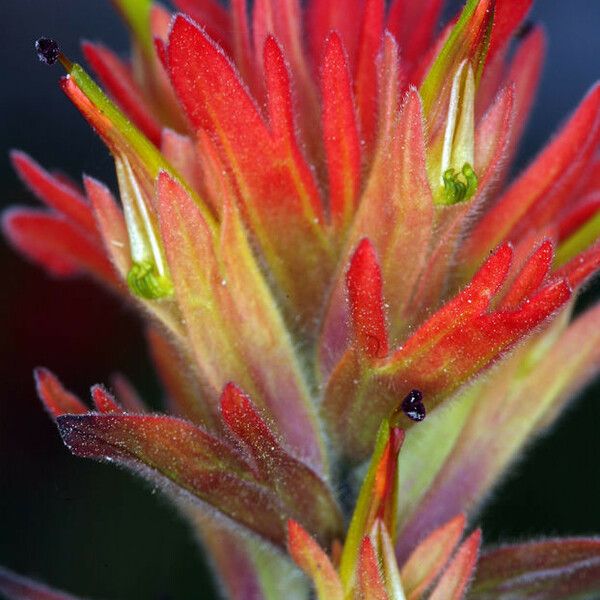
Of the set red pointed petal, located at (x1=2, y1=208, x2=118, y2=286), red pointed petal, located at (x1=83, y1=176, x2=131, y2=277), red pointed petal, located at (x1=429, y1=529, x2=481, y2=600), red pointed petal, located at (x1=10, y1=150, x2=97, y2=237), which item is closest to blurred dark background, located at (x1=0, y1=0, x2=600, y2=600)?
red pointed petal, located at (x1=2, y1=208, x2=118, y2=286)

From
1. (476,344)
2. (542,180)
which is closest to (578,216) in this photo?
(542,180)

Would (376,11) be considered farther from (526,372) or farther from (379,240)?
(526,372)

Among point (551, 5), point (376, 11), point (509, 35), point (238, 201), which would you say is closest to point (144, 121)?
point (238, 201)

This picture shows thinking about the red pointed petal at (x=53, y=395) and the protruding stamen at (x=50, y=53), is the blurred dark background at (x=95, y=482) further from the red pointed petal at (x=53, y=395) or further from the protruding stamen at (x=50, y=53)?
the protruding stamen at (x=50, y=53)

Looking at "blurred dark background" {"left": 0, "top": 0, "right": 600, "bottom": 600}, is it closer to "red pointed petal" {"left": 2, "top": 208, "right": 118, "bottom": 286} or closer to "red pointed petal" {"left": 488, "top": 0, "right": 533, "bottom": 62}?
"red pointed petal" {"left": 2, "top": 208, "right": 118, "bottom": 286}

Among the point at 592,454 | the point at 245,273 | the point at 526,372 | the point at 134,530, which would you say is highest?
the point at 245,273

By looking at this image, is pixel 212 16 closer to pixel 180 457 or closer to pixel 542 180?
pixel 542 180

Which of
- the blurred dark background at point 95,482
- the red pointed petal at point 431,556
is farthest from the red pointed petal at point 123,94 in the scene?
the blurred dark background at point 95,482
